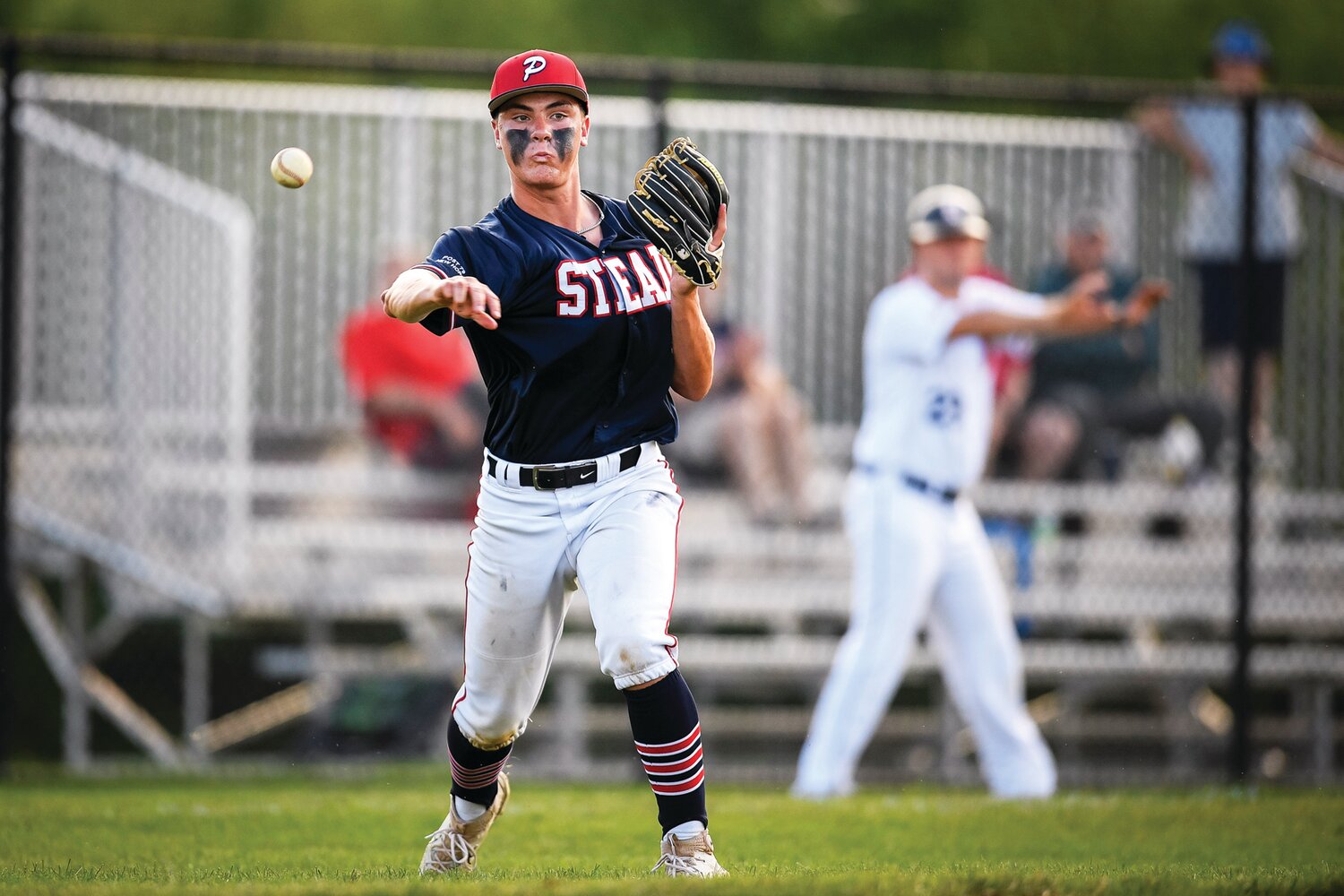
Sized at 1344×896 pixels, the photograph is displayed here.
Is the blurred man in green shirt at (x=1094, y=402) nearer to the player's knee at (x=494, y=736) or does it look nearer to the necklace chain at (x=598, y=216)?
the necklace chain at (x=598, y=216)

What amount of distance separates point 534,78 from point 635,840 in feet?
9.39

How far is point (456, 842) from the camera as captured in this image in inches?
197

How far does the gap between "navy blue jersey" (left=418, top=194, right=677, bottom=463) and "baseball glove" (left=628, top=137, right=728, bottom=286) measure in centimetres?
20

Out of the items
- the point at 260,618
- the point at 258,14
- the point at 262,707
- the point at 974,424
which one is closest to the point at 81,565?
the point at 260,618

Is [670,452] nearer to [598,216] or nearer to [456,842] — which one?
[598,216]

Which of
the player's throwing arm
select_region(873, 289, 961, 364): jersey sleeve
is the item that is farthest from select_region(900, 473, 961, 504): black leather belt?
the player's throwing arm

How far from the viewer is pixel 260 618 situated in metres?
9.70

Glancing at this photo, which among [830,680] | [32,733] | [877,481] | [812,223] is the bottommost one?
[32,733]

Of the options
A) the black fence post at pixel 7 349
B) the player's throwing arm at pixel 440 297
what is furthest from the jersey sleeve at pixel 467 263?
the black fence post at pixel 7 349

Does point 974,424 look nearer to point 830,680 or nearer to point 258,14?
point 830,680

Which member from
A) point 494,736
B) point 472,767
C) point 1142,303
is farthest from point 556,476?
point 1142,303

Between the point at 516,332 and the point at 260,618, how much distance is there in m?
5.52


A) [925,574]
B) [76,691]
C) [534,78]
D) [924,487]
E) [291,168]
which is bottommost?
[76,691]

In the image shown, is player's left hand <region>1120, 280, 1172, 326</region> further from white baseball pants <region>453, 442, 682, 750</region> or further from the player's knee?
the player's knee
